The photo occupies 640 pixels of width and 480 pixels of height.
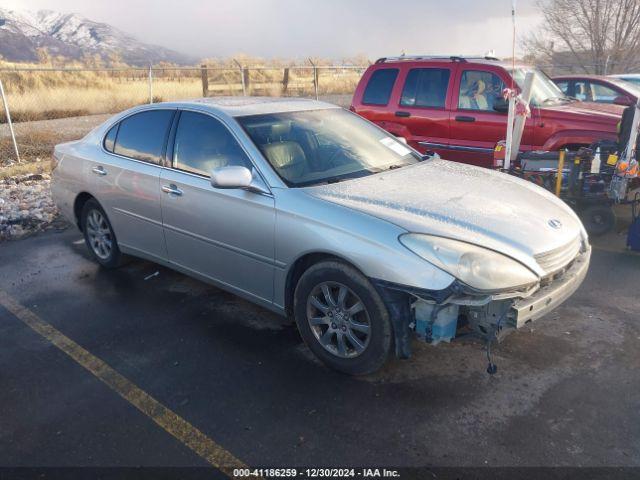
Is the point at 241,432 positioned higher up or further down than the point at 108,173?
further down

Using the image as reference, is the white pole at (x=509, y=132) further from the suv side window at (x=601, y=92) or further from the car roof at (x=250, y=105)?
the suv side window at (x=601, y=92)

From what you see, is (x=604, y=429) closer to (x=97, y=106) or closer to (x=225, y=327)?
(x=225, y=327)

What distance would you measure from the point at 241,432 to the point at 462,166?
283 cm

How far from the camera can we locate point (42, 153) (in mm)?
11508

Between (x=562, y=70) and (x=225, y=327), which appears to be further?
(x=562, y=70)

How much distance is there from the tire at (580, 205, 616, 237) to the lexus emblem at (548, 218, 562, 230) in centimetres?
292

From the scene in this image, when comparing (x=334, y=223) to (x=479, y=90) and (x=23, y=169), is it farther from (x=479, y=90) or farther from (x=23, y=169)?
(x=23, y=169)

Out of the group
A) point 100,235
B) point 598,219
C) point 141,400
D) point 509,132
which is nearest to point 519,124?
point 509,132

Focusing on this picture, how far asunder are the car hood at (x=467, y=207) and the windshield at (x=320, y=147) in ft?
0.62

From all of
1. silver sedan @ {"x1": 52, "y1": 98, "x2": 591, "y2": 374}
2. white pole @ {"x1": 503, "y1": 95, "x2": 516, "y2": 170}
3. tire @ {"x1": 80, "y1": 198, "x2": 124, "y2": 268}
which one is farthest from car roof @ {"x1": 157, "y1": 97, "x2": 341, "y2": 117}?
white pole @ {"x1": 503, "y1": 95, "x2": 516, "y2": 170}

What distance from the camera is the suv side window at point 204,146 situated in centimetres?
393

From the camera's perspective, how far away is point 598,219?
6109 millimetres

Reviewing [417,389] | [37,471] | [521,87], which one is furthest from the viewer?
[521,87]

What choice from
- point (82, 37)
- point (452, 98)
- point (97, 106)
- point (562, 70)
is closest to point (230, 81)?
point (97, 106)
